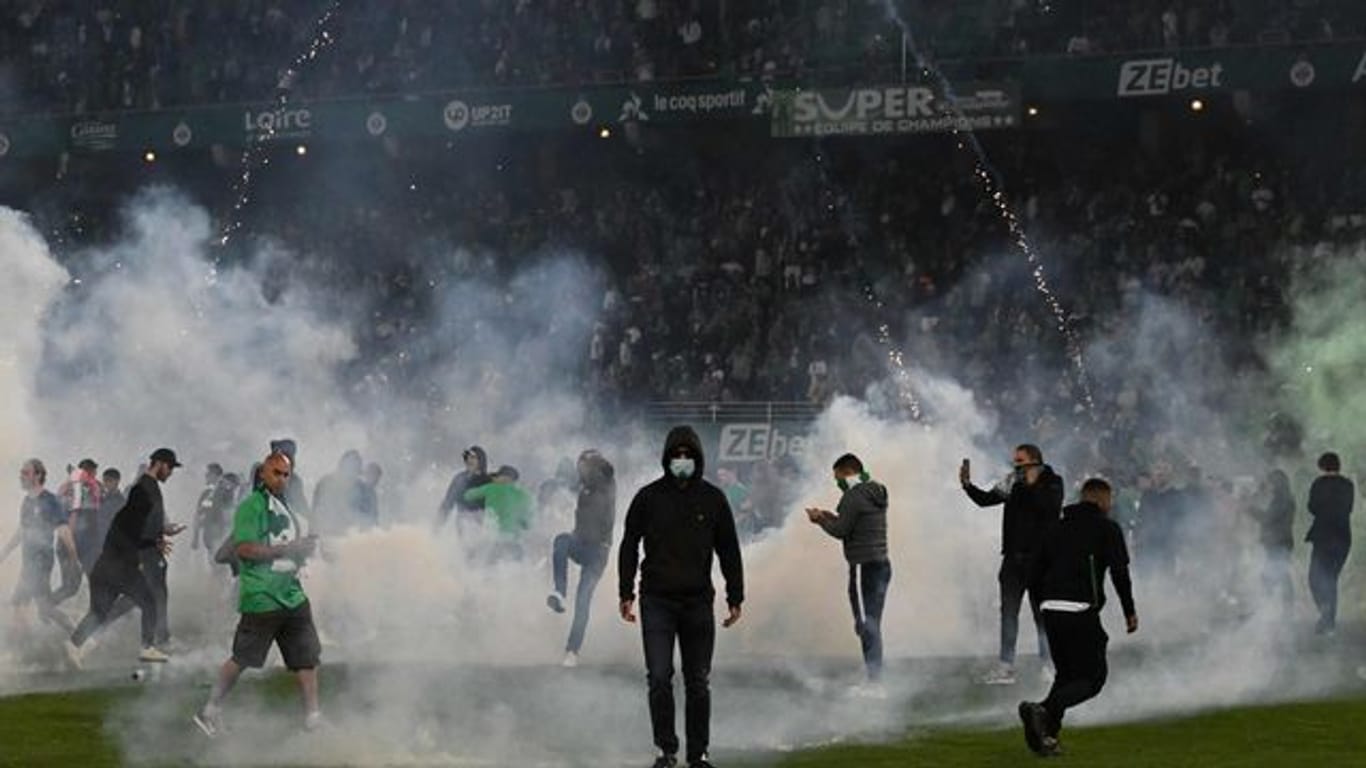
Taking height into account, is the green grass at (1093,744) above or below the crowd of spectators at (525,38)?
below

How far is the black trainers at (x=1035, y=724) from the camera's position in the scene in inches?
551

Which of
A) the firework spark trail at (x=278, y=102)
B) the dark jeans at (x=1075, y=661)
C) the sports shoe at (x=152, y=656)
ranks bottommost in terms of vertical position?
the dark jeans at (x=1075, y=661)

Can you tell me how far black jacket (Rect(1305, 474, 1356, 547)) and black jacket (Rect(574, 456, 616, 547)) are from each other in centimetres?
702

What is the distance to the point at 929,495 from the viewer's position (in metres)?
24.8

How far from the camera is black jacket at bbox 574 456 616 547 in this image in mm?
21219

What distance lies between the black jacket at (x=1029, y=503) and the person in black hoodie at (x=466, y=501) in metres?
7.19

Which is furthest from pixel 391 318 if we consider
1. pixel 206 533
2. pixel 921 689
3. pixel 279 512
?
pixel 279 512

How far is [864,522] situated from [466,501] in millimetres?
6782

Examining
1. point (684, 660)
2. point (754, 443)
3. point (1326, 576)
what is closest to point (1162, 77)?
point (754, 443)

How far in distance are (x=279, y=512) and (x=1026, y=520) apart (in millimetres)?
5756

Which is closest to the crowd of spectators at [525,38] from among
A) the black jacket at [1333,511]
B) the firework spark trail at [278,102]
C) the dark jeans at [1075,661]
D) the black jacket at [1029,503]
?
the firework spark trail at [278,102]

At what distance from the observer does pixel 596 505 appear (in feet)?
70.0

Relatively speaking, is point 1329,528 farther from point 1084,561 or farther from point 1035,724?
point 1035,724

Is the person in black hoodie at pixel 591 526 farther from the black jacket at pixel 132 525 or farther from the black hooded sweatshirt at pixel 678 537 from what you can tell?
the black hooded sweatshirt at pixel 678 537
